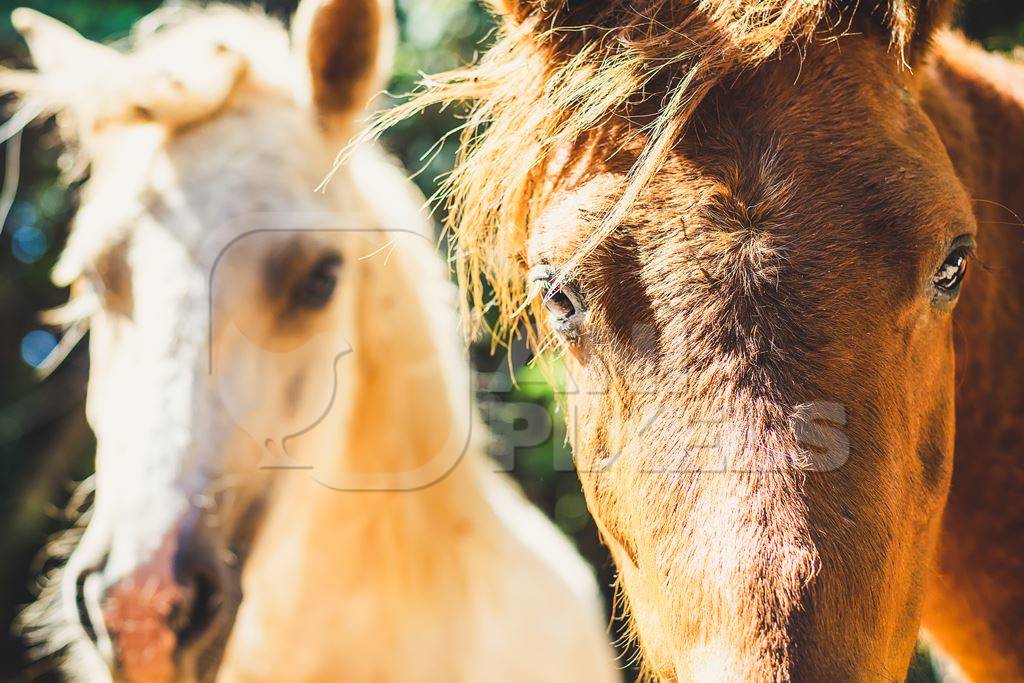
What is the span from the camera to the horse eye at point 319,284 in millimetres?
2328

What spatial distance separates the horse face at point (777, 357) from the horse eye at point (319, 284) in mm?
1079

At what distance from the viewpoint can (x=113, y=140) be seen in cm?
248

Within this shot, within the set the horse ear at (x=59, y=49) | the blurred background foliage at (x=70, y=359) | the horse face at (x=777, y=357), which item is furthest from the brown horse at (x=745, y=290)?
the blurred background foliage at (x=70, y=359)

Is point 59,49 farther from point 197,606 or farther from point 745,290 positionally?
point 745,290

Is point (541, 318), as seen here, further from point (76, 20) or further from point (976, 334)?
point (76, 20)

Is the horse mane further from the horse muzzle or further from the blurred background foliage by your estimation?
the blurred background foliage

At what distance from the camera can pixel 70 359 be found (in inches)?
193

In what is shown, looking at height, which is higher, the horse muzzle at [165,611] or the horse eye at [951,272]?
the horse eye at [951,272]

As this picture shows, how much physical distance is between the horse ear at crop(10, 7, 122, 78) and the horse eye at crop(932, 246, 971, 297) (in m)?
2.33

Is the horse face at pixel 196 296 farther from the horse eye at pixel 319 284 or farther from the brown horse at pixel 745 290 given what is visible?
the brown horse at pixel 745 290

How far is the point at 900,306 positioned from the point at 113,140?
225 cm

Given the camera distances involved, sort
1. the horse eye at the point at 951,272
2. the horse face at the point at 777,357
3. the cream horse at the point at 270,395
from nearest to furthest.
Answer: the horse face at the point at 777,357 → the horse eye at the point at 951,272 → the cream horse at the point at 270,395

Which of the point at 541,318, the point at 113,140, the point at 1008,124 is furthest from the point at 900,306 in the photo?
the point at 113,140

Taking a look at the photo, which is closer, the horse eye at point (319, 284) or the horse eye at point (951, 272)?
the horse eye at point (951, 272)
